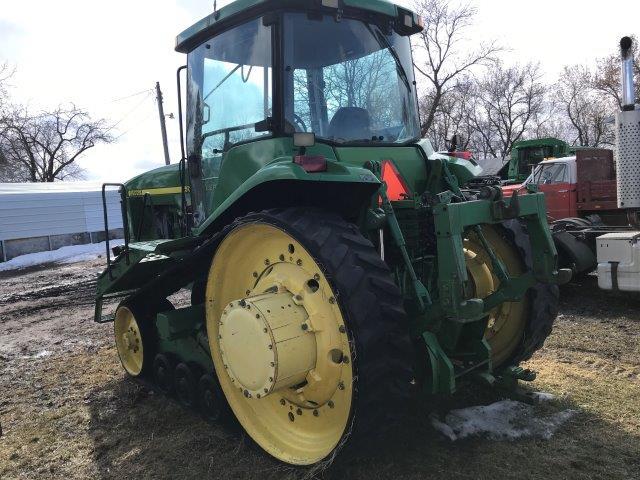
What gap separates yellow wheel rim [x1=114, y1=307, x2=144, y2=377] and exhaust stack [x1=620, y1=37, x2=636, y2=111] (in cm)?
451

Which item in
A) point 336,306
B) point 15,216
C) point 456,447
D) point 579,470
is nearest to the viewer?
point 336,306

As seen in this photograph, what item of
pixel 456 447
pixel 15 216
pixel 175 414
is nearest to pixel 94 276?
pixel 15 216

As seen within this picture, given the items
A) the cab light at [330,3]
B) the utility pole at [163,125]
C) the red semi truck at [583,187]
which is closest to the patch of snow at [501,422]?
the cab light at [330,3]

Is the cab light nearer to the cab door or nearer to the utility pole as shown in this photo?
the cab door

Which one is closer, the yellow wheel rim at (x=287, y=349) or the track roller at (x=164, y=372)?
the yellow wheel rim at (x=287, y=349)

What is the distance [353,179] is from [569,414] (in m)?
2.39

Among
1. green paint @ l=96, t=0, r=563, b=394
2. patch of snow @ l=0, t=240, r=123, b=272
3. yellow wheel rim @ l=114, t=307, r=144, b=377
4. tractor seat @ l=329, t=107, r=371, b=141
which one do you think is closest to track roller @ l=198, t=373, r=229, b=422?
green paint @ l=96, t=0, r=563, b=394

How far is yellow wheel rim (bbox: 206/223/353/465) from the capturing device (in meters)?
2.93

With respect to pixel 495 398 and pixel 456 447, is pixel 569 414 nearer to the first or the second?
pixel 495 398

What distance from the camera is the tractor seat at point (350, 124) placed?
366 centimetres

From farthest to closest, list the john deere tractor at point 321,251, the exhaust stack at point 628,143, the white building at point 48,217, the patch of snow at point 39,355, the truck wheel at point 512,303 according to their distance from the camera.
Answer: the white building at point 48,217, the patch of snow at point 39,355, the exhaust stack at point 628,143, the truck wheel at point 512,303, the john deere tractor at point 321,251

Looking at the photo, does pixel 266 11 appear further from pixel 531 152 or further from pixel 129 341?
pixel 531 152

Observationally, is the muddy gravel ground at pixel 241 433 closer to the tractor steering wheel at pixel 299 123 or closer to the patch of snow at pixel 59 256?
the tractor steering wheel at pixel 299 123

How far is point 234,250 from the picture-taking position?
11.6 feet
